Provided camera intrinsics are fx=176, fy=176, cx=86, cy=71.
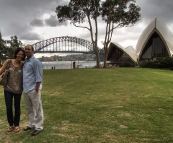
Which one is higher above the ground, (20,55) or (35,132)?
(20,55)

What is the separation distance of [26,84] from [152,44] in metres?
39.6

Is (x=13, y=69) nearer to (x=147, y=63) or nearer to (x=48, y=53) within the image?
(x=147, y=63)

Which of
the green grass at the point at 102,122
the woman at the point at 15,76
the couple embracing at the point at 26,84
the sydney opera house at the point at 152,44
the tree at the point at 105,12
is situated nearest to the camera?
the green grass at the point at 102,122

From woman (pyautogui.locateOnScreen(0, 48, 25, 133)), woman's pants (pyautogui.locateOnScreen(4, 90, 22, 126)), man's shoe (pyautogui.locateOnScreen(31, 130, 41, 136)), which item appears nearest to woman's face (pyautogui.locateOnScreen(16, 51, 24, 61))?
woman (pyautogui.locateOnScreen(0, 48, 25, 133))

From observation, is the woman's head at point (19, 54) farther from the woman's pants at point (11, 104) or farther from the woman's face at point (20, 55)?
the woman's pants at point (11, 104)

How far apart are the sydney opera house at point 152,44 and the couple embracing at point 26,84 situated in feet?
113

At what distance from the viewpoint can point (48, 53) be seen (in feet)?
175

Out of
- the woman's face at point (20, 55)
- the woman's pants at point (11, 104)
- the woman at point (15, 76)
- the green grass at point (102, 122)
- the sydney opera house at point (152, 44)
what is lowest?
the green grass at point (102, 122)

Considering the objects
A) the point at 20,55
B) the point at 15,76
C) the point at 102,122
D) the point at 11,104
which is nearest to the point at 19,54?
the point at 20,55

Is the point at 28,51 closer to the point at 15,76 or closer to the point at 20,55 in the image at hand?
the point at 20,55

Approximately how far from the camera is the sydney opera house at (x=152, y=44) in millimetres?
34062

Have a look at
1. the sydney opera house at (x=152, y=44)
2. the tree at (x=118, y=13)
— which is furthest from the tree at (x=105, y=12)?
the sydney opera house at (x=152, y=44)

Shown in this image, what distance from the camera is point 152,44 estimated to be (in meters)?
38.8

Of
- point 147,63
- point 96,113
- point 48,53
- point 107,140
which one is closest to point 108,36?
point 147,63
